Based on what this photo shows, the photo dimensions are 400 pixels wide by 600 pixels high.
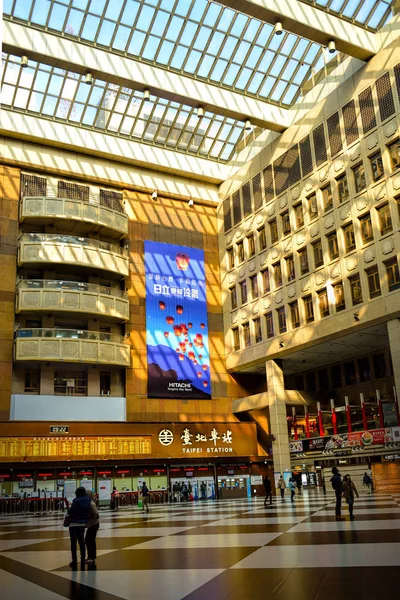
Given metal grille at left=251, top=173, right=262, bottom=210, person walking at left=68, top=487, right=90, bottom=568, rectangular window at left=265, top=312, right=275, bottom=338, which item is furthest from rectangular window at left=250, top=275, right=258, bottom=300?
person walking at left=68, top=487, right=90, bottom=568

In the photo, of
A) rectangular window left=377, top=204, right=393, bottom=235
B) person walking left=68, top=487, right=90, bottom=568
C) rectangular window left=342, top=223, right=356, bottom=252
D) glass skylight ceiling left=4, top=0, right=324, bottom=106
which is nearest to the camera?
person walking left=68, top=487, right=90, bottom=568

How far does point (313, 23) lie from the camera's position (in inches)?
1342

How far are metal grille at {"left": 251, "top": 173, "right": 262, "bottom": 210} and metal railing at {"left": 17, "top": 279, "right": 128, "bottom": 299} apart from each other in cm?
1305

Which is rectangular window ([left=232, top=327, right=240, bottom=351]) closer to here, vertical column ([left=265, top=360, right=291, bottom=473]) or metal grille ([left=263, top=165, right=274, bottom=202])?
vertical column ([left=265, top=360, right=291, bottom=473])

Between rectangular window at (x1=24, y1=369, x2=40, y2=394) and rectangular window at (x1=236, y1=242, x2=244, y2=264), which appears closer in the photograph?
rectangular window at (x1=24, y1=369, x2=40, y2=394)

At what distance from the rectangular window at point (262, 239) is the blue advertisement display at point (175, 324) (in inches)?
240

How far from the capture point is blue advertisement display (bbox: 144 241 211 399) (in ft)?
148

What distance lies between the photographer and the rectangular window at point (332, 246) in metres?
39.2

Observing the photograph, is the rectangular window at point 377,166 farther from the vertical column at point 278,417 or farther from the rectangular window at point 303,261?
the vertical column at point 278,417

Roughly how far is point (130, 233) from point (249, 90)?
47.0ft

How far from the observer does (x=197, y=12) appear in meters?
38.4

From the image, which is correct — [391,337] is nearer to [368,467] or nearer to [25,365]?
[368,467]

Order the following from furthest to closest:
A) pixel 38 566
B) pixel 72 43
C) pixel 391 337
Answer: pixel 72 43
pixel 391 337
pixel 38 566

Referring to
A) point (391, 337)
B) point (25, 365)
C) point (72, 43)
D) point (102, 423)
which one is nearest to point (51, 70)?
point (72, 43)
